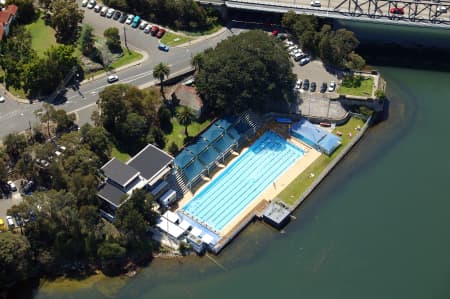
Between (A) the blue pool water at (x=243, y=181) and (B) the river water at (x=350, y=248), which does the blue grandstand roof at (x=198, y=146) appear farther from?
(B) the river water at (x=350, y=248)

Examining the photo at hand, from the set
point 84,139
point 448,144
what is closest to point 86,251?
point 84,139

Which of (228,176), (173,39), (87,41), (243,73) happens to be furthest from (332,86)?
(87,41)

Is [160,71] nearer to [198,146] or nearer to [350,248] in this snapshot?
[198,146]

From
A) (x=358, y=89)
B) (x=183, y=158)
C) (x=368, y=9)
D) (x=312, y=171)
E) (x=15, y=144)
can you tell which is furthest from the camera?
(x=368, y=9)

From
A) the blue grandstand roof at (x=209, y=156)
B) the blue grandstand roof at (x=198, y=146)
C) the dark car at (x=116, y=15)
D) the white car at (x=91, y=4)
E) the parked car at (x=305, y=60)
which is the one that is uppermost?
the white car at (x=91, y=4)

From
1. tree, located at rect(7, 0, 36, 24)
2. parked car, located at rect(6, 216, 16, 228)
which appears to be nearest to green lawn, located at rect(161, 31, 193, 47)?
tree, located at rect(7, 0, 36, 24)

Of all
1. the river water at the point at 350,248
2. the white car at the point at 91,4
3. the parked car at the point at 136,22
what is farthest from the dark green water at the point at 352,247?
the white car at the point at 91,4

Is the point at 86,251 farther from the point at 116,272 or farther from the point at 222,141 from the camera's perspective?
the point at 222,141
